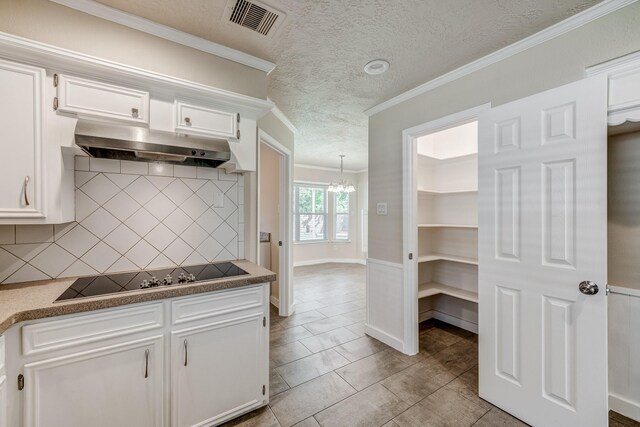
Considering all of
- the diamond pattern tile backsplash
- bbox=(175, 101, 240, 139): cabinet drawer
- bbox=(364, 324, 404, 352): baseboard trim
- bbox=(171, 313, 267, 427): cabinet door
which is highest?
bbox=(175, 101, 240, 139): cabinet drawer

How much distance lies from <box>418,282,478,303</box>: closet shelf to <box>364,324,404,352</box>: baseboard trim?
0.52 meters

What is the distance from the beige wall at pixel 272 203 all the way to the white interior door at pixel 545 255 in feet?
8.44

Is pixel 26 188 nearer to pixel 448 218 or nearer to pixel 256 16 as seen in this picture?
pixel 256 16

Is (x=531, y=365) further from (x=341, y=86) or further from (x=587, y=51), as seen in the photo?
(x=341, y=86)

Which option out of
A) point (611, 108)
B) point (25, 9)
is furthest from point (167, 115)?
point (611, 108)

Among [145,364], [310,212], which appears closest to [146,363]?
[145,364]

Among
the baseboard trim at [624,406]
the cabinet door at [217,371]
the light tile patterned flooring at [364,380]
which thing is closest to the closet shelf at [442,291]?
the light tile patterned flooring at [364,380]

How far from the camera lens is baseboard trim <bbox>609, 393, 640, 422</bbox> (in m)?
1.64

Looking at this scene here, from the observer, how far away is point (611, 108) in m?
1.40

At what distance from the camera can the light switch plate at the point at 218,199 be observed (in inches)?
85.2

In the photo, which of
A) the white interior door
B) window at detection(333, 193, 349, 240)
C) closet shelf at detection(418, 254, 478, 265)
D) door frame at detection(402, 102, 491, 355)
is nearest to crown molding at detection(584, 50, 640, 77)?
the white interior door

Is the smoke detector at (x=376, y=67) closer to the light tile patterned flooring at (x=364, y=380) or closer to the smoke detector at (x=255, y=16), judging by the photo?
the smoke detector at (x=255, y=16)

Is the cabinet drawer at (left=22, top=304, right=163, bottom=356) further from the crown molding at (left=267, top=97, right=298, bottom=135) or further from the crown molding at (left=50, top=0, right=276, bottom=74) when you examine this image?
the crown molding at (left=267, top=97, right=298, bottom=135)

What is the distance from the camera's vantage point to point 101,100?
1.54 meters
